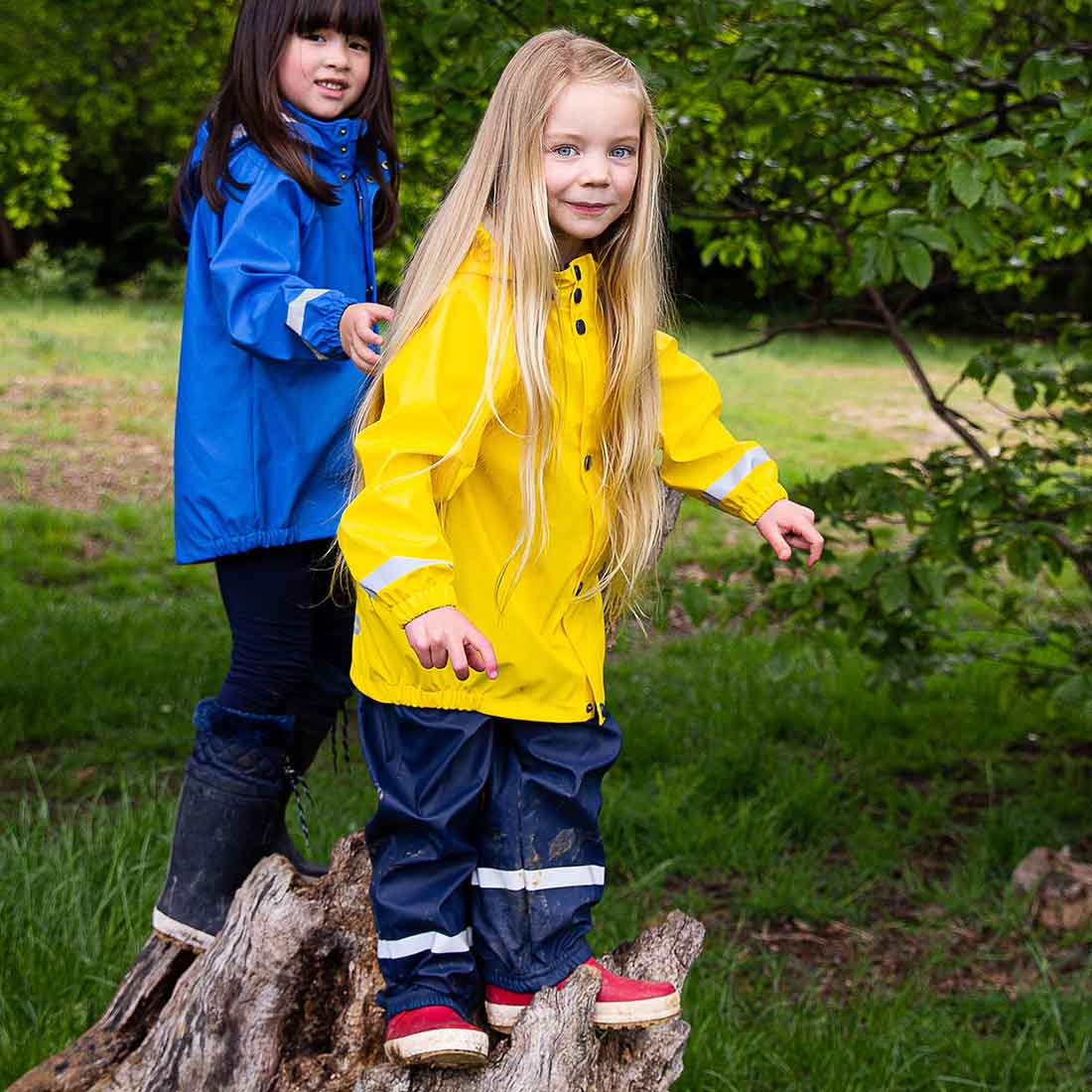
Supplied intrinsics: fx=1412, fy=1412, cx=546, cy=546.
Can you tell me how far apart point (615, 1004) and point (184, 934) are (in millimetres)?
829

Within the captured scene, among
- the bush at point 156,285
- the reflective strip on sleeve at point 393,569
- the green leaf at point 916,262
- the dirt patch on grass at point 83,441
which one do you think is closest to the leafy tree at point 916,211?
the green leaf at point 916,262

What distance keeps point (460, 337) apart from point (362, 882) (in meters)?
0.94

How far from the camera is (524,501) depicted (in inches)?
74.8

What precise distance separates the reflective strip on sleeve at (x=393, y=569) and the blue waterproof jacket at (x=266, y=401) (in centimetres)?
59

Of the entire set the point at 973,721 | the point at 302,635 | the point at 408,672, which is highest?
the point at 408,672

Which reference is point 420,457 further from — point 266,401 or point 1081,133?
point 1081,133

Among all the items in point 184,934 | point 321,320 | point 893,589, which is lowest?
point 184,934

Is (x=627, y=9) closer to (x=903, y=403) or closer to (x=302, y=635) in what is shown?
(x=302, y=635)

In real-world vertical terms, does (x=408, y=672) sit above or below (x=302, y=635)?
above

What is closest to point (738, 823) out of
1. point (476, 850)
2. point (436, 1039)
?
point (476, 850)

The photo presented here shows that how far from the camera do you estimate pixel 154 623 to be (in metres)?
5.80

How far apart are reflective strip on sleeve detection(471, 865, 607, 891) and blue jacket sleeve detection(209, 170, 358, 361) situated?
2.52 feet

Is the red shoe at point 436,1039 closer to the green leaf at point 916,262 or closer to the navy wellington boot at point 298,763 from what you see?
the navy wellington boot at point 298,763

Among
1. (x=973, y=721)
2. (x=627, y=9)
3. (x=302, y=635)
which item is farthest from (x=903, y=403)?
(x=302, y=635)
